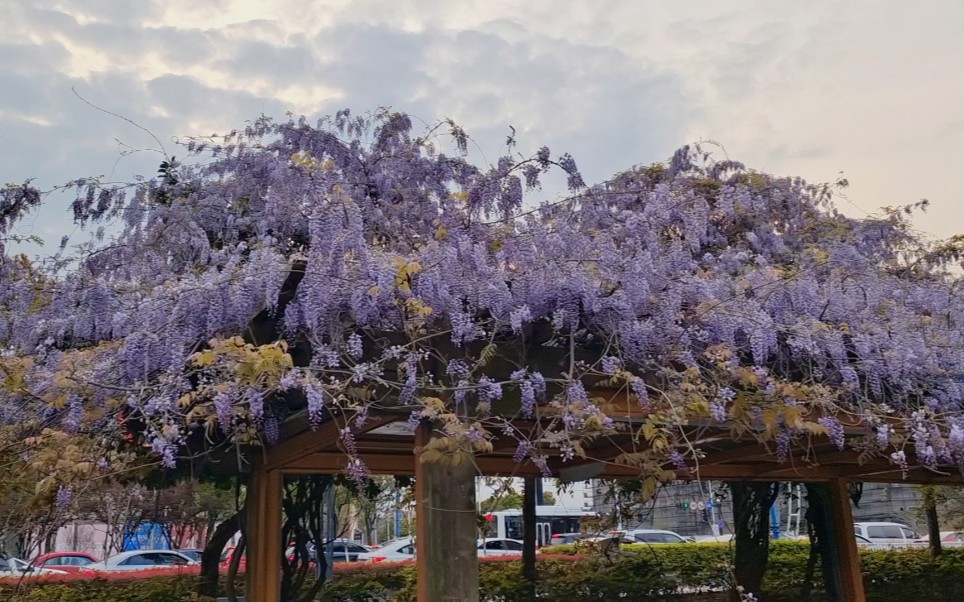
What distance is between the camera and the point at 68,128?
5.21 meters

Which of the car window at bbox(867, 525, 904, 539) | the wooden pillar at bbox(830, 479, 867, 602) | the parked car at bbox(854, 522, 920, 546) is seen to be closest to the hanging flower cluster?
the wooden pillar at bbox(830, 479, 867, 602)

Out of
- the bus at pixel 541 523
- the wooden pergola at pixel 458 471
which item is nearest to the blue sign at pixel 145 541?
the bus at pixel 541 523

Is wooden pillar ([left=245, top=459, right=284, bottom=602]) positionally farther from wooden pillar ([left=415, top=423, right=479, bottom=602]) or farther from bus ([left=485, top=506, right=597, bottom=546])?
bus ([left=485, top=506, right=597, bottom=546])

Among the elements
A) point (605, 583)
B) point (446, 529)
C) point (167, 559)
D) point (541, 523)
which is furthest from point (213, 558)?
point (541, 523)

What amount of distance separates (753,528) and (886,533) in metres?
14.3

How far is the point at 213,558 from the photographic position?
7.16 m

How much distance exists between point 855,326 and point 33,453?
3.91 meters

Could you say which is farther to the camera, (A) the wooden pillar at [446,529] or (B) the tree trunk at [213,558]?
(B) the tree trunk at [213,558]

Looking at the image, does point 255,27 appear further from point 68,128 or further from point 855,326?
point 855,326

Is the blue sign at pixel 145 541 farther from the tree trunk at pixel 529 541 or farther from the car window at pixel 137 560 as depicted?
the tree trunk at pixel 529 541

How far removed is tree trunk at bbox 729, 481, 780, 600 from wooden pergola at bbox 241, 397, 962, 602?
4.17 feet

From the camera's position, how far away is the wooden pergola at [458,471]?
345 cm

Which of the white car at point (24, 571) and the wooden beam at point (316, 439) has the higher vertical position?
the wooden beam at point (316, 439)

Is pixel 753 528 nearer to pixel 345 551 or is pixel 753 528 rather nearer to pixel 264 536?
pixel 264 536
